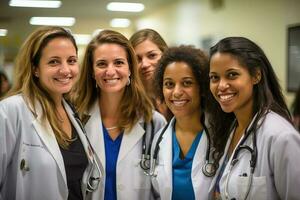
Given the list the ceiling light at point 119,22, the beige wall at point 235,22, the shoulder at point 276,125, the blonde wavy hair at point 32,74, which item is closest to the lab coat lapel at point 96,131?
the blonde wavy hair at point 32,74

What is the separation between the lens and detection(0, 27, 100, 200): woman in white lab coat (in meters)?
1.54

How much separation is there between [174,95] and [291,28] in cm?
240

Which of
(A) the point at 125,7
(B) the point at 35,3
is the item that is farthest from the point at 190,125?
(A) the point at 125,7

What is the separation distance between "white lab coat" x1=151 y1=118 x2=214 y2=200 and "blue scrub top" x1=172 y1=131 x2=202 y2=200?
19 mm

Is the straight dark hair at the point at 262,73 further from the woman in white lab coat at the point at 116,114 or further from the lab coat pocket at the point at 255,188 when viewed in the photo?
the woman in white lab coat at the point at 116,114

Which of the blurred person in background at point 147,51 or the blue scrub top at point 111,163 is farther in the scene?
the blurred person in background at point 147,51

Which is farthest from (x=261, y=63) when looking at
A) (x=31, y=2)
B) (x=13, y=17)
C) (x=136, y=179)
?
(x=13, y=17)

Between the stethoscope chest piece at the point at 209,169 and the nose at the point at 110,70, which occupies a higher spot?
the nose at the point at 110,70

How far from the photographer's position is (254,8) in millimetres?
4074

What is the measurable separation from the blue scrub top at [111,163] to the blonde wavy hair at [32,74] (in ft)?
0.73

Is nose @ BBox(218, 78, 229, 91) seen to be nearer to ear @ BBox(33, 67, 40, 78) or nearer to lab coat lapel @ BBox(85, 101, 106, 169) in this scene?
lab coat lapel @ BBox(85, 101, 106, 169)

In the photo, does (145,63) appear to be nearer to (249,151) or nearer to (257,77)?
(257,77)

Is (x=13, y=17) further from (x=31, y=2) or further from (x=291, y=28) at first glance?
(x=291, y=28)

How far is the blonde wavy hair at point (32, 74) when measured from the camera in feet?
5.45
